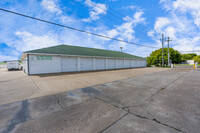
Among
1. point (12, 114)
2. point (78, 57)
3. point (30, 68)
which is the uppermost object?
point (78, 57)

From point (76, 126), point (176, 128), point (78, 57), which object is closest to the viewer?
point (176, 128)

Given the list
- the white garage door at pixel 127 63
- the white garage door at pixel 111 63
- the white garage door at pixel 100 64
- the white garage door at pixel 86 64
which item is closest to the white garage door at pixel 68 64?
the white garage door at pixel 86 64

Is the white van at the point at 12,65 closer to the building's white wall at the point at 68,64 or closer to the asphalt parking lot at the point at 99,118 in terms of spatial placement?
the building's white wall at the point at 68,64

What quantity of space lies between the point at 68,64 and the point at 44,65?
3259 millimetres

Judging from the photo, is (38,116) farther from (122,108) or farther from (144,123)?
(144,123)

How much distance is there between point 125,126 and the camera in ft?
6.72

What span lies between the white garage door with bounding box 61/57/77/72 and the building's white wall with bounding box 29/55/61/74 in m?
0.61

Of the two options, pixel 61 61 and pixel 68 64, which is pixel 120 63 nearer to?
pixel 68 64

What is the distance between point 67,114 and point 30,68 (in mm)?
11620

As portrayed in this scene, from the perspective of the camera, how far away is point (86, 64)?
1590 centimetres

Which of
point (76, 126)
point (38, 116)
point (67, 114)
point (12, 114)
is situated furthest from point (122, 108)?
point (12, 114)

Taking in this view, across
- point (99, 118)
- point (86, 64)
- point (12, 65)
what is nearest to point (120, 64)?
point (86, 64)

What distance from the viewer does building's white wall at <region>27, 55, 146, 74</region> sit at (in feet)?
37.8

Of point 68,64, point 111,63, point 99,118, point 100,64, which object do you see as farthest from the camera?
point 111,63
